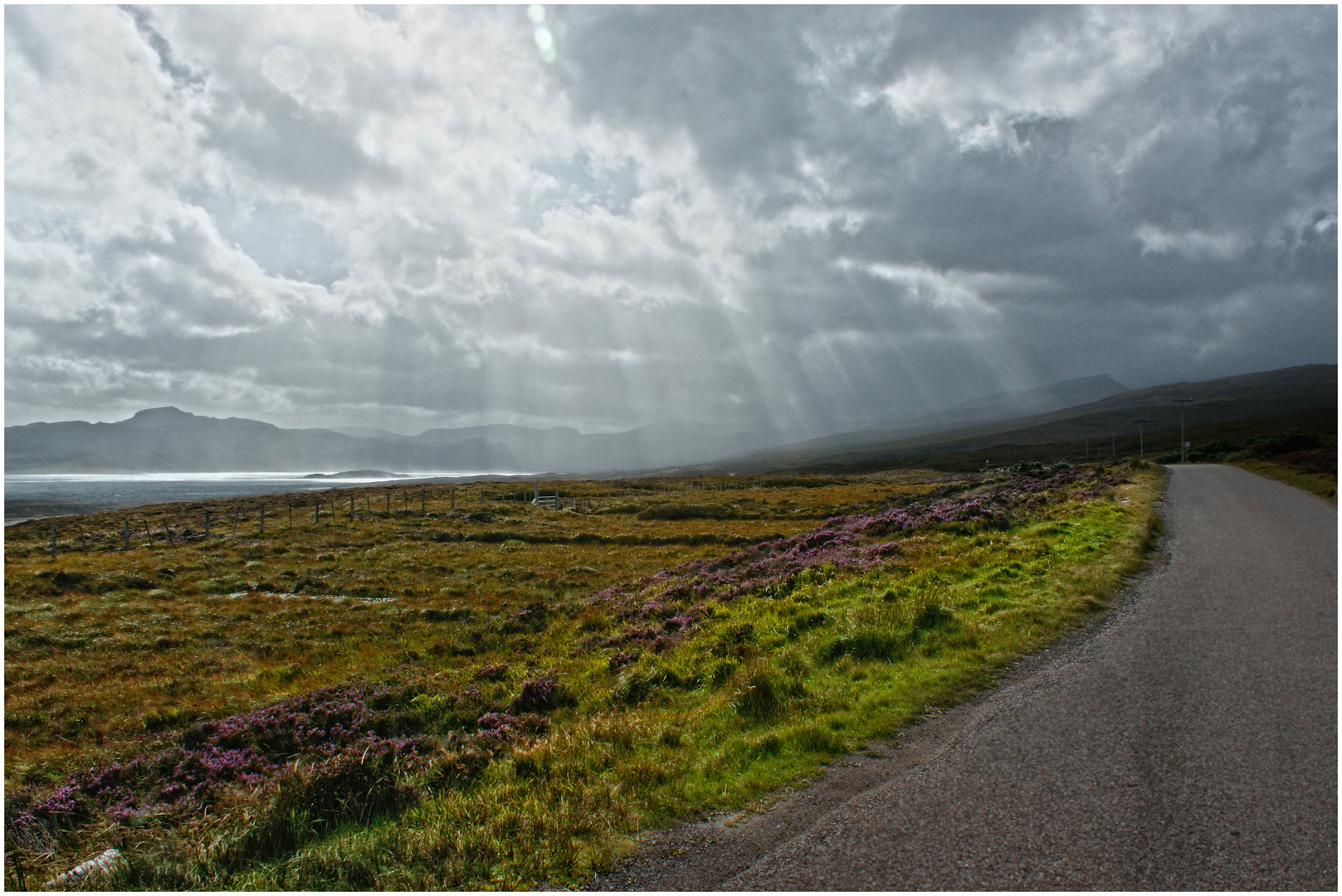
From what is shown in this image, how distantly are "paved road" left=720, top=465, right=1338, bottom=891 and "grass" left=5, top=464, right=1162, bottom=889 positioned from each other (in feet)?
4.54

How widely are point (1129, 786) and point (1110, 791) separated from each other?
280mm

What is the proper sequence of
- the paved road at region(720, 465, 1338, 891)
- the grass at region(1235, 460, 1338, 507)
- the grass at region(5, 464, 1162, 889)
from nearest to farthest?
1. the paved road at region(720, 465, 1338, 891)
2. the grass at region(5, 464, 1162, 889)
3. the grass at region(1235, 460, 1338, 507)

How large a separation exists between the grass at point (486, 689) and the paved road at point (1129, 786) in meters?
1.38

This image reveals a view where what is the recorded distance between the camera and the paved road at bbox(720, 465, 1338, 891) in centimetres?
586

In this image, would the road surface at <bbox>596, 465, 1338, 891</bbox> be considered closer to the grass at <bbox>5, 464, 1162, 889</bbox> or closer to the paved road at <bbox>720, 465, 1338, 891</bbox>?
the paved road at <bbox>720, 465, 1338, 891</bbox>

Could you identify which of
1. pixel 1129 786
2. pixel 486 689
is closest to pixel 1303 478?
pixel 1129 786

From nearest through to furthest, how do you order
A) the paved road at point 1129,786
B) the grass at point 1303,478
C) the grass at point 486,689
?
the paved road at point 1129,786 → the grass at point 486,689 → the grass at point 1303,478

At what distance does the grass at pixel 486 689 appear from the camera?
769 cm

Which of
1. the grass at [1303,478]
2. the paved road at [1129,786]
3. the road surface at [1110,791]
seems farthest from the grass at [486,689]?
the grass at [1303,478]

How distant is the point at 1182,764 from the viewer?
7332 millimetres

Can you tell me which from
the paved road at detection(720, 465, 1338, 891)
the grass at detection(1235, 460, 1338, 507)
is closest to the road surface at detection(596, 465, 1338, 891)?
the paved road at detection(720, 465, 1338, 891)

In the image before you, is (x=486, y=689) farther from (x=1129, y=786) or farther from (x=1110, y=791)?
(x=1129, y=786)

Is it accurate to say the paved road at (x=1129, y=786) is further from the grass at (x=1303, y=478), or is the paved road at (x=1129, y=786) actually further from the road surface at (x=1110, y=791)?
the grass at (x=1303, y=478)

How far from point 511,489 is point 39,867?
107m
